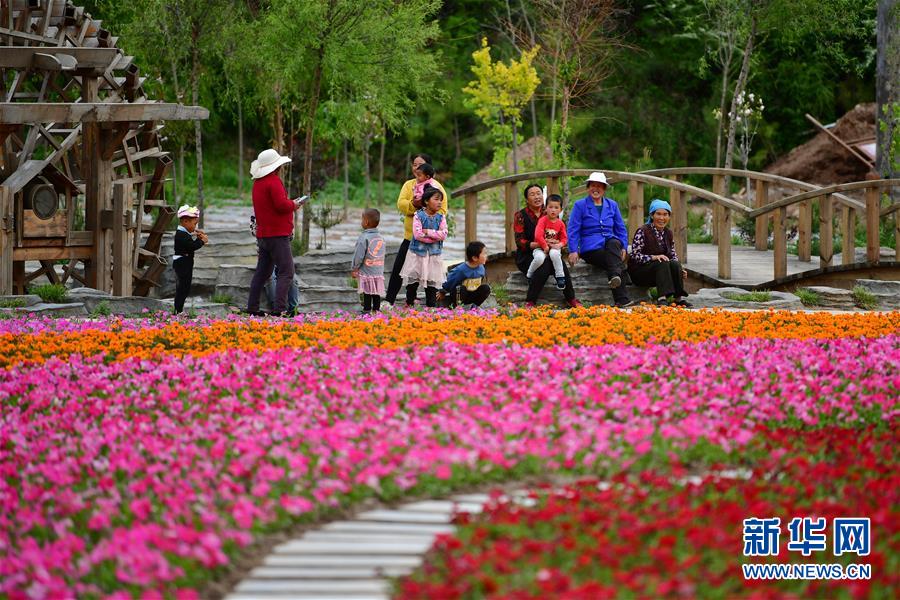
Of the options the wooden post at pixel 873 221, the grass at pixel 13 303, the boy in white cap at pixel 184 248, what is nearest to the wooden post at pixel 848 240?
the wooden post at pixel 873 221

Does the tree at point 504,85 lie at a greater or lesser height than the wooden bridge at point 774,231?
greater

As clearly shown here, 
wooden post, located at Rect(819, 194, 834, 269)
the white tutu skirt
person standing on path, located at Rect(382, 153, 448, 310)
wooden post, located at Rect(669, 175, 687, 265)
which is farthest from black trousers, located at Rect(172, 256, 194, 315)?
wooden post, located at Rect(819, 194, 834, 269)

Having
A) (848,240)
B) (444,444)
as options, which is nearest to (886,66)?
(848,240)

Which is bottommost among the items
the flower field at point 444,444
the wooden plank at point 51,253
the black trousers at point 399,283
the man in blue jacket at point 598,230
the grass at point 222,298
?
the flower field at point 444,444

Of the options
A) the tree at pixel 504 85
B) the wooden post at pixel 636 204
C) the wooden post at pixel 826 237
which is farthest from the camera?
the tree at pixel 504 85

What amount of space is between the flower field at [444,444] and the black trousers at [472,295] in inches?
123

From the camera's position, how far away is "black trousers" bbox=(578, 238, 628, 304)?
590 inches

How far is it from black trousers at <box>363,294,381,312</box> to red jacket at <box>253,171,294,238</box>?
1157 millimetres

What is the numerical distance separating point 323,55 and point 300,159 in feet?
41.2

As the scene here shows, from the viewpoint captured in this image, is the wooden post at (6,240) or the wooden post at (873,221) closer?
the wooden post at (6,240)

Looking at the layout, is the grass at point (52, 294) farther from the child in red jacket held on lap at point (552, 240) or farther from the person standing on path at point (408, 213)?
the child in red jacket held on lap at point (552, 240)

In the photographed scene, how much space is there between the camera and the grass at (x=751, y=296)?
14.5 meters

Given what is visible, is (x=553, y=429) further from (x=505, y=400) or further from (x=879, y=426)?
(x=879, y=426)

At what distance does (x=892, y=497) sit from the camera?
6.01 meters
